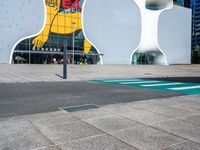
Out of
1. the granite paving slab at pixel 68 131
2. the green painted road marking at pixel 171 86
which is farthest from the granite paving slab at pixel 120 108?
the green painted road marking at pixel 171 86

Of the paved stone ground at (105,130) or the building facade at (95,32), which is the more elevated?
the building facade at (95,32)

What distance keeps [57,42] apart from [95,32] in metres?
8.26

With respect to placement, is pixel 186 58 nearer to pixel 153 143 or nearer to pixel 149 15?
pixel 149 15

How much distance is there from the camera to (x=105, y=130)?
427 centimetres

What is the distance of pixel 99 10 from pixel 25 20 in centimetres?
1528

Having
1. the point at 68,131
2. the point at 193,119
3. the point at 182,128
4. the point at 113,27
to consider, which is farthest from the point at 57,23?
the point at 182,128

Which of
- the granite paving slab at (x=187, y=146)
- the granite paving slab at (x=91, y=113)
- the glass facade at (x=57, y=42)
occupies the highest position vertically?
the glass facade at (x=57, y=42)

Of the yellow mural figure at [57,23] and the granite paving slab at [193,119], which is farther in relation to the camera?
the yellow mural figure at [57,23]

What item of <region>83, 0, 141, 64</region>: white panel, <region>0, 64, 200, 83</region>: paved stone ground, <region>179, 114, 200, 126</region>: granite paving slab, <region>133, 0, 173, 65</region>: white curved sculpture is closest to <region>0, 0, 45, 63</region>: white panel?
<region>0, 64, 200, 83</region>: paved stone ground

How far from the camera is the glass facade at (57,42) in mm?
35469

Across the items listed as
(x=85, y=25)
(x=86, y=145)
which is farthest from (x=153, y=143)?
(x=85, y=25)

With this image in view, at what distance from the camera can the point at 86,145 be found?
3547 millimetres

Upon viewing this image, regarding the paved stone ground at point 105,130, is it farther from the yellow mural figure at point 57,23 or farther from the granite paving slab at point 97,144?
the yellow mural figure at point 57,23

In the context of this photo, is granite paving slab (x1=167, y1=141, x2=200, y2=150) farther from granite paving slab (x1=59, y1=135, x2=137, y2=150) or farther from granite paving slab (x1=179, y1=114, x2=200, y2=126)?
granite paving slab (x1=179, y1=114, x2=200, y2=126)
